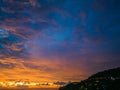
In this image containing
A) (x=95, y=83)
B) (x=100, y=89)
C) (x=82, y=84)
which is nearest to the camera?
(x=100, y=89)

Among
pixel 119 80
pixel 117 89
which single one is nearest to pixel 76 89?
pixel 119 80

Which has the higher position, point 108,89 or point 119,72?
point 119,72

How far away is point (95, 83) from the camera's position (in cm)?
16925

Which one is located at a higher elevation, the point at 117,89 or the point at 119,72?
the point at 119,72

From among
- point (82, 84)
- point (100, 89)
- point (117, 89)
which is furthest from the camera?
point (82, 84)

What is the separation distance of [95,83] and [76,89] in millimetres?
34122

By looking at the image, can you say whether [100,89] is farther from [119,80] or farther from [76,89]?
[76,89]

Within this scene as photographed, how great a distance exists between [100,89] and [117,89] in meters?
19.8

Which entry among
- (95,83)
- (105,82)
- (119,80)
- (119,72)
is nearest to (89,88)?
(95,83)

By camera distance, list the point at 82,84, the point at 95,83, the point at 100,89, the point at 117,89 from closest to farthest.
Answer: the point at 117,89 → the point at 100,89 → the point at 95,83 → the point at 82,84

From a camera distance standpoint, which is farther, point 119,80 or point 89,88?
point 89,88

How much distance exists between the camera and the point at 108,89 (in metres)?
140

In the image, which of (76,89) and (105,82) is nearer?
(105,82)

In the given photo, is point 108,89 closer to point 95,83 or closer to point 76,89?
point 95,83
